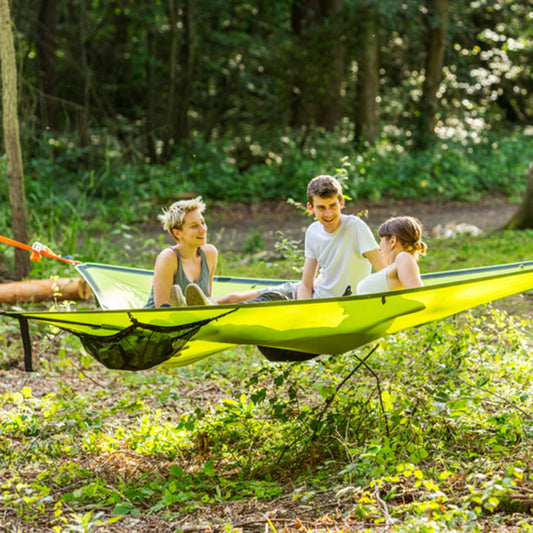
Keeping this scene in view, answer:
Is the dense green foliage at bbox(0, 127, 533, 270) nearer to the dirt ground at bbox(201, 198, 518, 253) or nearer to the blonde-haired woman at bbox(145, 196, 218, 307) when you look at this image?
the dirt ground at bbox(201, 198, 518, 253)

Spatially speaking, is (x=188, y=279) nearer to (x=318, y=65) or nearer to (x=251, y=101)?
(x=318, y=65)

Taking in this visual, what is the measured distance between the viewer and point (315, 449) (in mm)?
2576

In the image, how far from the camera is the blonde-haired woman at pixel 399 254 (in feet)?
8.22

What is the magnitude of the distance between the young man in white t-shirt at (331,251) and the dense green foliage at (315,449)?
11.2 inches

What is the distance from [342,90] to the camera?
10.1m

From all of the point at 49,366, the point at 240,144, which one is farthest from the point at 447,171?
the point at 49,366

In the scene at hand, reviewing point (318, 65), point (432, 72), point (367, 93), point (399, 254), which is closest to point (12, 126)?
point (399, 254)

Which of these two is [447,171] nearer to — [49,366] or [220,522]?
[49,366]

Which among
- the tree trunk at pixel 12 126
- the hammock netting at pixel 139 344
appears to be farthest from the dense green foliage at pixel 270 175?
the hammock netting at pixel 139 344

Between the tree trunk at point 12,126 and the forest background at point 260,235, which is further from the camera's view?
the tree trunk at point 12,126

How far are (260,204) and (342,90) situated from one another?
7.62 feet

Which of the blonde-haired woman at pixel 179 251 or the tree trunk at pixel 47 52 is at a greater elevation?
the tree trunk at pixel 47 52

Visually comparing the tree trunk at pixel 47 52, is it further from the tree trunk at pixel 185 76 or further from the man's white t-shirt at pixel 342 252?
the man's white t-shirt at pixel 342 252

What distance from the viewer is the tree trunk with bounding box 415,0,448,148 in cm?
1062
